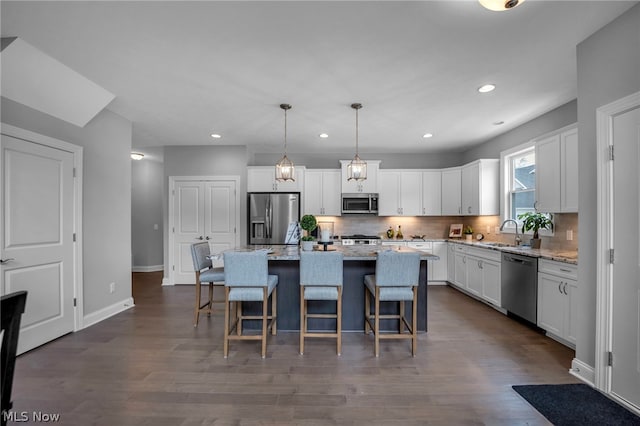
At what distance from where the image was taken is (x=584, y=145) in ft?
7.46

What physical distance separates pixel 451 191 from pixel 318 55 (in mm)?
4206

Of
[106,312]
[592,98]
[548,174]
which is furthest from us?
[106,312]

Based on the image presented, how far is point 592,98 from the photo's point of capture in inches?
86.7

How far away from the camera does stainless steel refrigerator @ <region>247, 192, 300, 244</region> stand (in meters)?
5.21

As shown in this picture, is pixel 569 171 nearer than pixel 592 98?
No

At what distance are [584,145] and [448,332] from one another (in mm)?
2207

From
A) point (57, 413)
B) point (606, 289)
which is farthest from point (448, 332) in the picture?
point (57, 413)

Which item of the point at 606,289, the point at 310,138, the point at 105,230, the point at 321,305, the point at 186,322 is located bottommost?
the point at 186,322

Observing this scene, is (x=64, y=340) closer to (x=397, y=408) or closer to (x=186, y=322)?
(x=186, y=322)

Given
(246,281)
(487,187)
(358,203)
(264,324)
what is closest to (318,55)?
(246,281)

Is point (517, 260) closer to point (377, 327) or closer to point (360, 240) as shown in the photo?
point (377, 327)

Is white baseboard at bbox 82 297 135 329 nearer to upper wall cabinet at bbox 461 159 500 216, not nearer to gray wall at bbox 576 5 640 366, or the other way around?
gray wall at bbox 576 5 640 366

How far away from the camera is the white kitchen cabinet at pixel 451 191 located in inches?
216

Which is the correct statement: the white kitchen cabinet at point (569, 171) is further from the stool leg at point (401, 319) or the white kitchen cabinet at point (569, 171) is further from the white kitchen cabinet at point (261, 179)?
the white kitchen cabinet at point (261, 179)
